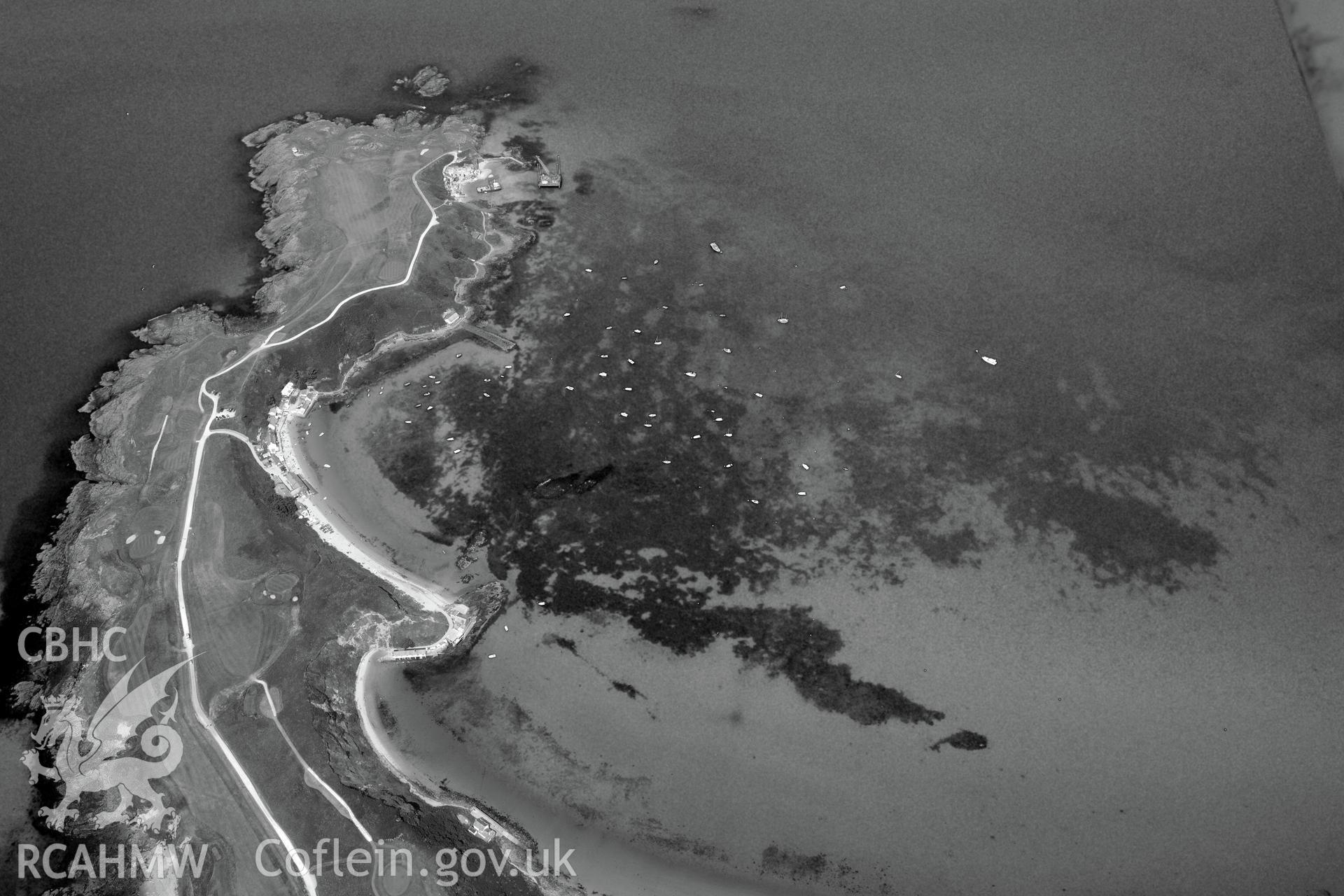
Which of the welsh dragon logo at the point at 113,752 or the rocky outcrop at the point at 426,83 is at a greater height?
the rocky outcrop at the point at 426,83

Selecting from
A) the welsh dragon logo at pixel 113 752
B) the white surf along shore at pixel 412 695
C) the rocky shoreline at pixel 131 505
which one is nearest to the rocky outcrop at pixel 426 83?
the rocky shoreline at pixel 131 505

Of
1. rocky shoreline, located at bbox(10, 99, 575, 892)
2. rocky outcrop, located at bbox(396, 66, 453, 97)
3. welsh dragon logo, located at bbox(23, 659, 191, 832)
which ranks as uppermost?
rocky outcrop, located at bbox(396, 66, 453, 97)

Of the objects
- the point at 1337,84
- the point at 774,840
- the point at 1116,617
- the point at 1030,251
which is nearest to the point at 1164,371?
the point at 1030,251

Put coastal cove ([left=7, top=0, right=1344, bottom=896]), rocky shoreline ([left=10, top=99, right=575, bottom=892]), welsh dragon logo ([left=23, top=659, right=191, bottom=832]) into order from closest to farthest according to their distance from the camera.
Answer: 1. welsh dragon logo ([left=23, top=659, right=191, bottom=832])
2. coastal cove ([left=7, top=0, right=1344, bottom=896])
3. rocky shoreline ([left=10, top=99, right=575, bottom=892])

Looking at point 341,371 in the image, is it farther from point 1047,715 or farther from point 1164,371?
point 1164,371

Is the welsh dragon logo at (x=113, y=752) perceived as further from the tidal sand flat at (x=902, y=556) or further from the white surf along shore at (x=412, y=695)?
the tidal sand flat at (x=902, y=556)

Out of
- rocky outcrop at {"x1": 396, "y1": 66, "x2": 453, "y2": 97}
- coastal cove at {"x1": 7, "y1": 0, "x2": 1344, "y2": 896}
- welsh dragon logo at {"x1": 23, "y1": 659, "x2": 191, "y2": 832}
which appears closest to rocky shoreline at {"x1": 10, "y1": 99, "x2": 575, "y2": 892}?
coastal cove at {"x1": 7, "y1": 0, "x2": 1344, "y2": 896}

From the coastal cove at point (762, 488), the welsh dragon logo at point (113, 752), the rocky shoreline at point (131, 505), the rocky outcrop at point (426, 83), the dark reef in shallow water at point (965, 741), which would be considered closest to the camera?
the welsh dragon logo at point (113, 752)

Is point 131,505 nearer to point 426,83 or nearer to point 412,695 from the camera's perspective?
point 412,695

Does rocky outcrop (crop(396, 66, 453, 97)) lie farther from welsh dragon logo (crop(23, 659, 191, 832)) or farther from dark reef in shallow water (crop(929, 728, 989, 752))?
dark reef in shallow water (crop(929, 728, 989, 752))
